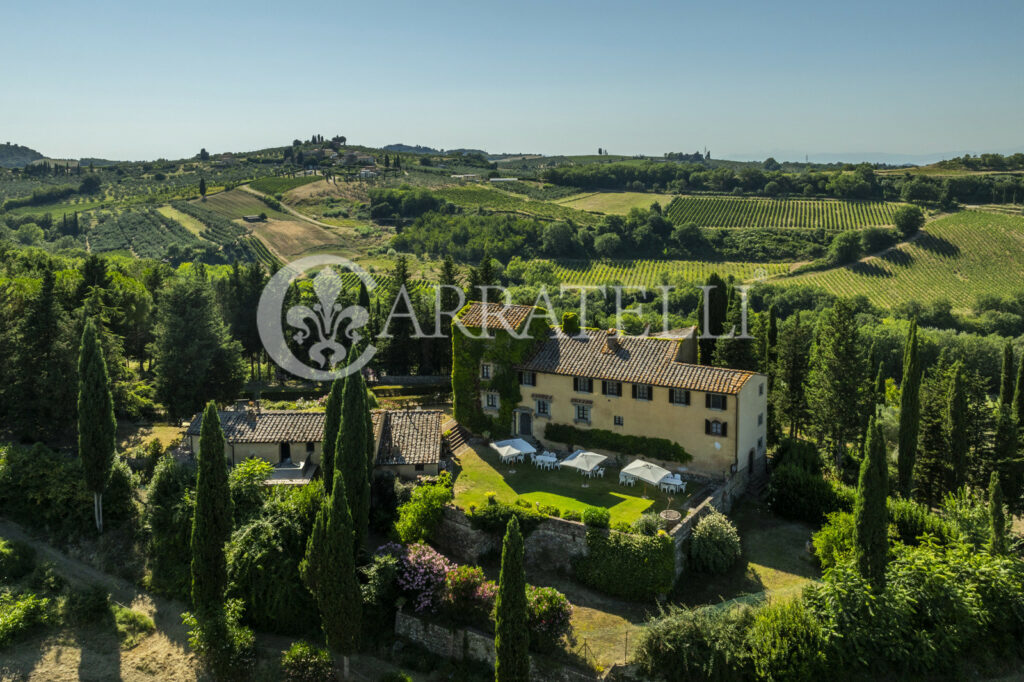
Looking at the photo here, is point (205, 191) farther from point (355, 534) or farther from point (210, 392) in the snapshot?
point (355, 534)

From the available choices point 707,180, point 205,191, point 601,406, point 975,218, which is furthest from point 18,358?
point 707,180

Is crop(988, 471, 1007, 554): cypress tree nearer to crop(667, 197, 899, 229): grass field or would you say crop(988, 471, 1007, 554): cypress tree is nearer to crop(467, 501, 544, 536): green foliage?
crop(467, 501, 544, 536): green foliage

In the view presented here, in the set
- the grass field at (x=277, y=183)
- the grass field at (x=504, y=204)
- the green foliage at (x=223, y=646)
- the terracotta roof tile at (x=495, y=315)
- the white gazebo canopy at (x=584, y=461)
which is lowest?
the green foliage at (x=223, y=646)

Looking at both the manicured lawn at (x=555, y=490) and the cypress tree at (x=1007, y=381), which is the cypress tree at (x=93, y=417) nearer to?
the manicured lawn at (x=555, y=490)

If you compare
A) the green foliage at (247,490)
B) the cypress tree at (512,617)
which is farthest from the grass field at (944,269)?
the cypress tree at (512,617)

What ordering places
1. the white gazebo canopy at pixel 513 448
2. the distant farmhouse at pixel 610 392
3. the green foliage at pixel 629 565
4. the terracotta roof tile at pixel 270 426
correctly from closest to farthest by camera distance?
the green foliage at pixel 629 565 → the distant farmhouse at pixel 610 392 → the terracotta roof tile at pixel 270 426 → the white gazebo canopy at pixel 513 448

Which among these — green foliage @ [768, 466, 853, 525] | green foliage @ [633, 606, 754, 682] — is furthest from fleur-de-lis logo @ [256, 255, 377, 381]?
green foliage @ [633, 606, 754, 682]

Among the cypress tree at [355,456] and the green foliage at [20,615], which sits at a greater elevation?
the cypress tree at [355,456]

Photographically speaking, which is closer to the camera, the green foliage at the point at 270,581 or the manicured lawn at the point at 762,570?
the green foliage at the point at 270,581
